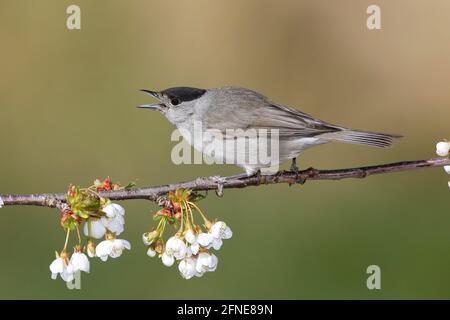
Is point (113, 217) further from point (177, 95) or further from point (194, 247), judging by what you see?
point (177, 95)

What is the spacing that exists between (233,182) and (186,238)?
668 millimetres

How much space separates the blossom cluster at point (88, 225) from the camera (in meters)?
3.56

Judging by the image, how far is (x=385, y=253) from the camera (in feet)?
23.9

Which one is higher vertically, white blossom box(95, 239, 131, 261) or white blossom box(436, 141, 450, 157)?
white blossom box(436, 141, 450, 157)

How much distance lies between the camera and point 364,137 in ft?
15.4

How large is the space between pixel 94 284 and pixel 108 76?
4.05 m

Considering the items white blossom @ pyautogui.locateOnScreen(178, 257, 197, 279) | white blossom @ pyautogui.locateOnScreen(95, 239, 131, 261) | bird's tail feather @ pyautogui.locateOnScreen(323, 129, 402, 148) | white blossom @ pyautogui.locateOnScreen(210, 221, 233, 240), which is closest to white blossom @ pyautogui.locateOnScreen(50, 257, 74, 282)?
white blossom @ pyautogui.locateOnScreen(95, 239, 131, 261)

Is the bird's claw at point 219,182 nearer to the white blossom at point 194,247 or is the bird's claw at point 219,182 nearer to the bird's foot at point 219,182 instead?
the bird's foot at point 219,182

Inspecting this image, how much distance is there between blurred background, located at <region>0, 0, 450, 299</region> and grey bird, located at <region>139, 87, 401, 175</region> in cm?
235

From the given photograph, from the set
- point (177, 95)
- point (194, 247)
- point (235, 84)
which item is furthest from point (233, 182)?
point (235, 84)

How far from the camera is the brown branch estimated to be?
12.3ft

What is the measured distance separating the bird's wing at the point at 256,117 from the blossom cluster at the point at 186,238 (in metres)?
1.49

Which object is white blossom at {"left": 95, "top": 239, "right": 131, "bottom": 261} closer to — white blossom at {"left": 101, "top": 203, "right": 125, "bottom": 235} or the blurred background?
white blossom at {"left": 101, "top": 203, "right": 125, "bottom": 235}

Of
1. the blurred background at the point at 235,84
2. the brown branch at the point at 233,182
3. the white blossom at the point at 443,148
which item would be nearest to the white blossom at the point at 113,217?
the brown branch at the point at 233,182
